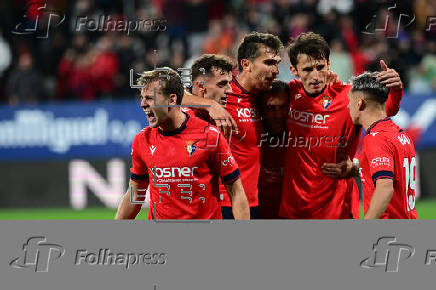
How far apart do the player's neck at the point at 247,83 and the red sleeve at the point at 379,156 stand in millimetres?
1454

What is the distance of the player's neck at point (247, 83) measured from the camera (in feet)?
18.4

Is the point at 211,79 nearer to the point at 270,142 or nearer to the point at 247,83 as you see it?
the point at 247,83

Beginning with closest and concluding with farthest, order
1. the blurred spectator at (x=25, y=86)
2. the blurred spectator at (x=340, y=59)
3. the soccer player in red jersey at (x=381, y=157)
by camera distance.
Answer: the soccer player in red jersey at (x=381, y=157) → the blurred spectator at (x=340, y=59) → the blurred spectator at (x=25, y=86)

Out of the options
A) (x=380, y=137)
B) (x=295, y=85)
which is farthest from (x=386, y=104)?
(x=295, y=85)

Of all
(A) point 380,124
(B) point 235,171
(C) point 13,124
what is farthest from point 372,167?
(C) point 13,124

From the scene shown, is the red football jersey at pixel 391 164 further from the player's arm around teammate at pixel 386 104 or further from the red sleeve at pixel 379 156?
the player's arm around teammate at pixel 386 104

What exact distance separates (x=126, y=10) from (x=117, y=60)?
65.0 inches

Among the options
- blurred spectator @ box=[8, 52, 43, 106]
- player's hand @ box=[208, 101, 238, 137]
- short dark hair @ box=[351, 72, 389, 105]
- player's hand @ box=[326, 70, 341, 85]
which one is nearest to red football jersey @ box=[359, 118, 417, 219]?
short dark hair @ box=[351, 72, 389, 105]

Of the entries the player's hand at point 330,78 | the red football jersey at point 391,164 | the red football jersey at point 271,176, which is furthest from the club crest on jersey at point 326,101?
the red football jersey at point 391,164

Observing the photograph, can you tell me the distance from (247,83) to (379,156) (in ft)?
5.58

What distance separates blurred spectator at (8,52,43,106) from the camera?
12.5 meters

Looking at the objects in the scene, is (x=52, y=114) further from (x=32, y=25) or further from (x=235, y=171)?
(x=235, y=171)

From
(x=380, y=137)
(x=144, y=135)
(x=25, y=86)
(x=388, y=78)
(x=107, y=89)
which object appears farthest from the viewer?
(x=25, y=86)

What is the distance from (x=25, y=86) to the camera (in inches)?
492
